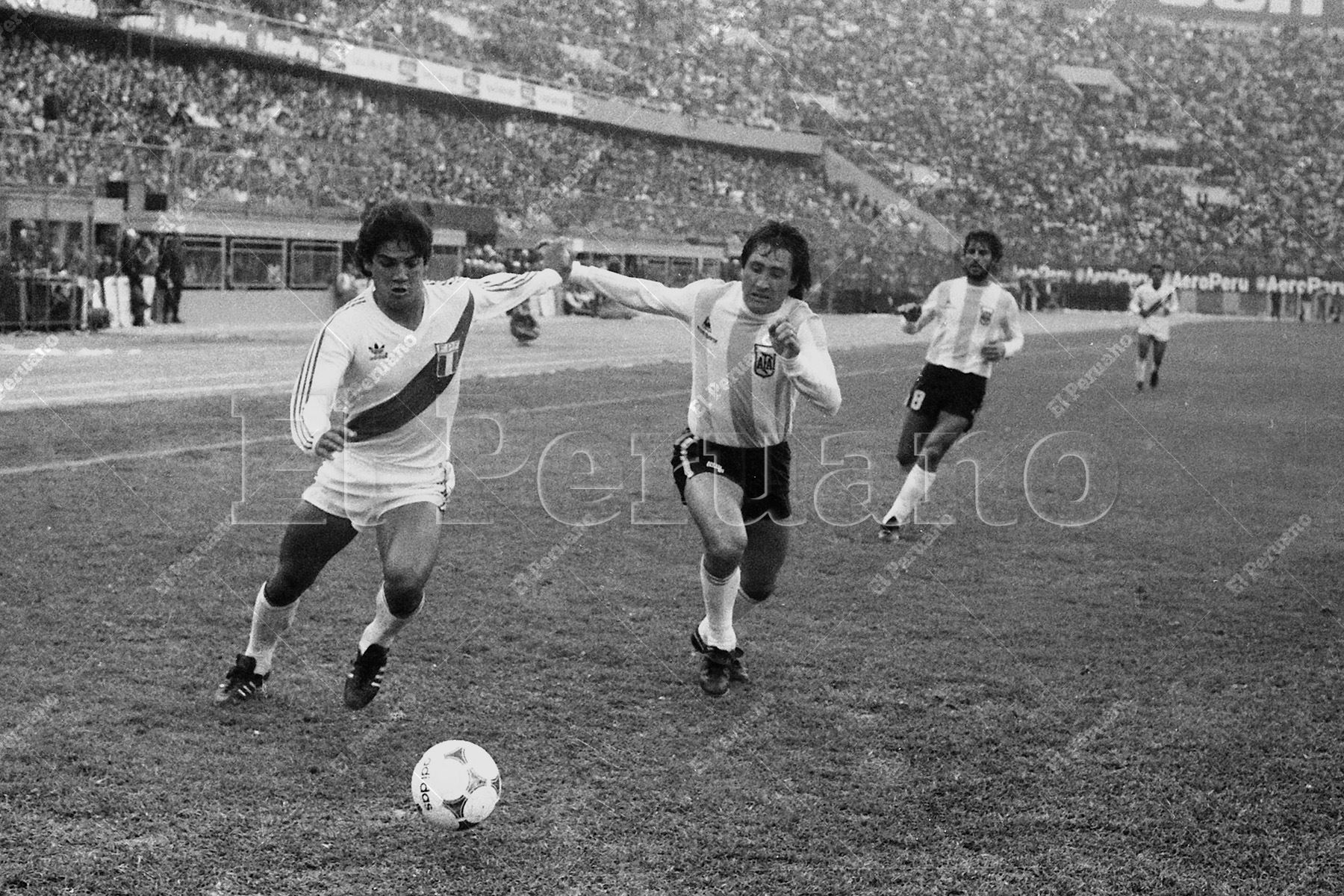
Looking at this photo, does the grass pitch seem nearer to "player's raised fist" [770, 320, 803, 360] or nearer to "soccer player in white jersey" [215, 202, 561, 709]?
"soccer player in white jersey" [215, 202, 561, 709]

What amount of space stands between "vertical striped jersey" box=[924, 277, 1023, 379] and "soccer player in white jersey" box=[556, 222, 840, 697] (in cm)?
402

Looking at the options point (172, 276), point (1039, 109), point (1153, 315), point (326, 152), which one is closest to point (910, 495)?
point (1153, 315)

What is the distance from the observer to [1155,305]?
23344mm

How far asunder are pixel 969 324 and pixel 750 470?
A: 4.41 m

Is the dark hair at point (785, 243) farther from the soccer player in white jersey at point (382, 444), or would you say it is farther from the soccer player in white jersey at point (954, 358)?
the soccer player in white jersey at point (954, 358)

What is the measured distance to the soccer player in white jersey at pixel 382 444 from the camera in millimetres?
5457

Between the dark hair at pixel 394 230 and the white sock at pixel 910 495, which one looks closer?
the dark hair at pixel 394 230

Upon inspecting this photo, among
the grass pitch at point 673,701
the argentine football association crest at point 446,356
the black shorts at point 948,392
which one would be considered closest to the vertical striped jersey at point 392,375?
the argentine football association crest at point 446,356

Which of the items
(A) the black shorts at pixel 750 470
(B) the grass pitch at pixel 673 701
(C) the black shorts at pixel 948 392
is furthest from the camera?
(C) the black shorts at pixel 948 392

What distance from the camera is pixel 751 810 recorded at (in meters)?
4.73


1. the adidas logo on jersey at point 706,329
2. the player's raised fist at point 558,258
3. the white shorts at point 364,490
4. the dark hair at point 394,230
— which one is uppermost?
the dark hair at point 394,230

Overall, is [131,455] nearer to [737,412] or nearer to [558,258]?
[558,258]

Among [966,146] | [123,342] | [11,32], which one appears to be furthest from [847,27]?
[123,342]

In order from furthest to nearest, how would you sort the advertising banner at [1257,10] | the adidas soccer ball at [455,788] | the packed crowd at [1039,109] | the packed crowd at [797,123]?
the advertising banner at [1257,10] < the packed crowd at [1039,109] < the packed crowd at [797,123] < the adidas soccer ball at [455,788]
